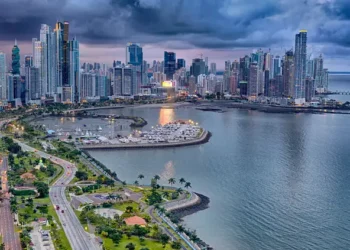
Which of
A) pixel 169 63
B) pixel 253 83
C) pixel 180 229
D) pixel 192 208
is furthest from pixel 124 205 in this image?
pixel 169 63

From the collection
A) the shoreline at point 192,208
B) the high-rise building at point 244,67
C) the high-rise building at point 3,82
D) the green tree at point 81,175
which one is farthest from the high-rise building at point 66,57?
the shoreline at point 192,208

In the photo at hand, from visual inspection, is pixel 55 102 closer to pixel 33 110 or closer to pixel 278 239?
pixel 33 110

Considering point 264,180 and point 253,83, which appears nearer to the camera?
point 264,180

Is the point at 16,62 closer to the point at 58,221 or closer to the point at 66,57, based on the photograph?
the point at 66,57

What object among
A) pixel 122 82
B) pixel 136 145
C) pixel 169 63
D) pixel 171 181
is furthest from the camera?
pixel 169 63

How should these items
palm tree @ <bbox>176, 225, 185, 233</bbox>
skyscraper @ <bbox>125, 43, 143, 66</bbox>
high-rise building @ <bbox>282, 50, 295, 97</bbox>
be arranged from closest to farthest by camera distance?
palm tree @ <bbox>176, 225, 185, 233</bbox>, high-rise building @ <bbox>282, 50, 295, 97</bbox>, skyscraper @ <bbox>125, 43, 143, 66</bbox>

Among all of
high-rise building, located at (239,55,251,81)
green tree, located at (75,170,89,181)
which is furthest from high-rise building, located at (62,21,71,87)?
green tree, located at (75,170,89,181)

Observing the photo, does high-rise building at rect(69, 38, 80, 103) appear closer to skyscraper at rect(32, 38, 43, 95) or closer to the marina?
skyscraper at rect(32, 38, 43, 95)
